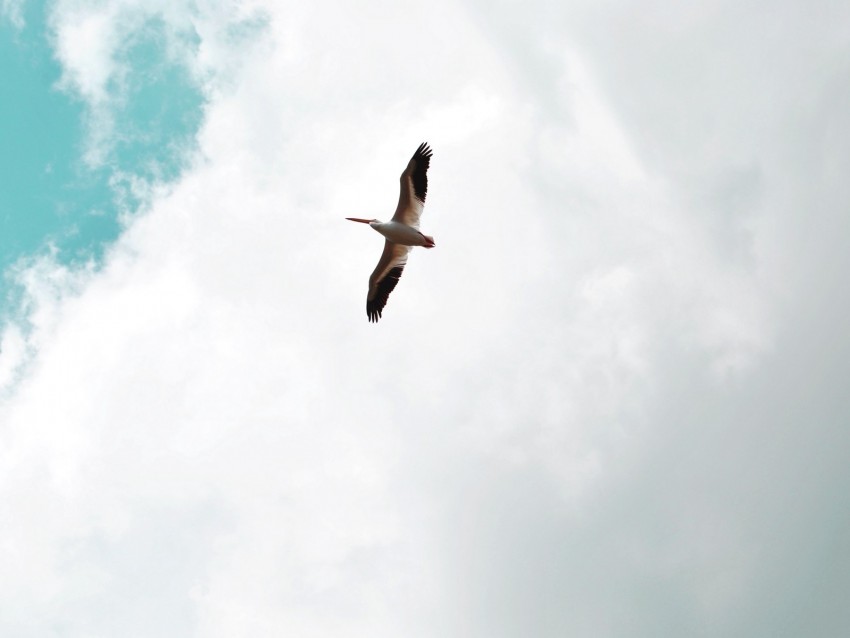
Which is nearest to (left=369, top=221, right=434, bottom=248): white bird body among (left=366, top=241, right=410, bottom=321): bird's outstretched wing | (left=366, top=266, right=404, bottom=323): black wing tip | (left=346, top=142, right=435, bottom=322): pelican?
(left=346, top=142, right=435, bottom=322): pelican

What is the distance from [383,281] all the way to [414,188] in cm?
556

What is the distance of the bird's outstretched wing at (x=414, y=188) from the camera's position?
4828 cm

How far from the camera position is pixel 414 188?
49.0 m

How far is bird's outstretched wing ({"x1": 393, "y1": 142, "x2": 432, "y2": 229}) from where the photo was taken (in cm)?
4828

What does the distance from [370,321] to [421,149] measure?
916cm

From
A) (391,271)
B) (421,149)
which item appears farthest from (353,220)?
(421,149)

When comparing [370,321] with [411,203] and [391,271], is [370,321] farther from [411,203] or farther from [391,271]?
[411,203]

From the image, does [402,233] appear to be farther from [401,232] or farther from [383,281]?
[383,281]

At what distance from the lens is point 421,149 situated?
1889 inches

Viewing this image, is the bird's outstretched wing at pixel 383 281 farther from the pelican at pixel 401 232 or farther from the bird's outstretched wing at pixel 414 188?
the bird's outstretched wing at pixel 414 188

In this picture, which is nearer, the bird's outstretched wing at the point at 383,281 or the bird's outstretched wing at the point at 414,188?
the bird's outstretched wing at the point at 414,188

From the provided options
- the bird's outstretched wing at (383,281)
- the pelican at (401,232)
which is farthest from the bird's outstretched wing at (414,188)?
the bird's outstretched wing at (383,281)

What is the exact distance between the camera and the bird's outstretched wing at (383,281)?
52219 millimetres

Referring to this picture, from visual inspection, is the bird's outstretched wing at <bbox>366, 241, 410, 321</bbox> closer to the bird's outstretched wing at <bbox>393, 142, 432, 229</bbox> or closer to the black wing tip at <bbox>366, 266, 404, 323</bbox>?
the black wing tip at <bbox>366, 266, 404, 323</bbox>
